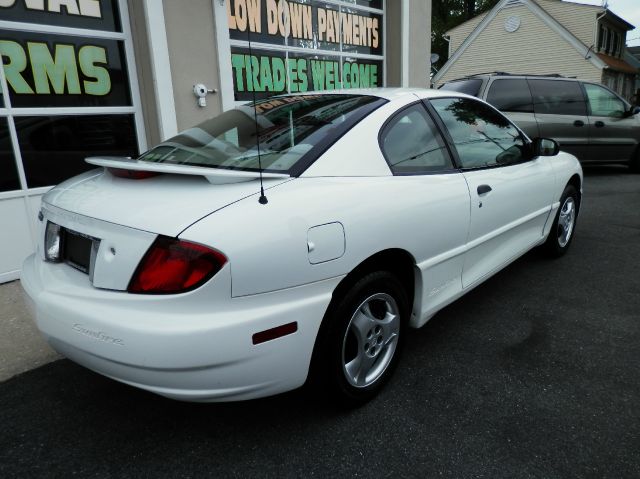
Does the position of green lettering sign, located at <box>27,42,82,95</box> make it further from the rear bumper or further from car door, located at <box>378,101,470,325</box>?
car door, located at <box>378,101,470,325</box>

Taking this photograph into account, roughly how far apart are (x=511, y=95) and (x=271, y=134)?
7668mm

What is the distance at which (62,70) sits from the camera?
14.7 feet

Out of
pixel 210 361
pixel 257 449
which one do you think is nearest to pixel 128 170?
pixel 210 361

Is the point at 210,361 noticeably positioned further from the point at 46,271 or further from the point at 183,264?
the point at 46,271

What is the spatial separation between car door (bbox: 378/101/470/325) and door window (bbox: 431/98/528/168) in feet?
0.71

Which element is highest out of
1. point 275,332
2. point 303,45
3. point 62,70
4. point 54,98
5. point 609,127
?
point 303,45

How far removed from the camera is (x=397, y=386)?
2.51 metres

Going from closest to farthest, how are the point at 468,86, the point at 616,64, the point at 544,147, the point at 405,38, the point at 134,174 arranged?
the point at 134,174 → the point at 544,147 → the point at 405,38 → the point at 468,86 → the point at 616,64

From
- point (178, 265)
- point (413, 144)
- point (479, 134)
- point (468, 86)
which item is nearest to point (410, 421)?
point (178, 265)

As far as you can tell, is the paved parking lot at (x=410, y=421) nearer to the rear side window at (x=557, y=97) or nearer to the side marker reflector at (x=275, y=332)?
the side marker reflector at (x=275, y=332)

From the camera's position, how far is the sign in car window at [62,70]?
4.21m

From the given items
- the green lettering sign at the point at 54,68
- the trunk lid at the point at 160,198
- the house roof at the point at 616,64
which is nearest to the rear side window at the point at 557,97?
the green lettering sign at the point at 54,68

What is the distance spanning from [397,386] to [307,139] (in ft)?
4.47

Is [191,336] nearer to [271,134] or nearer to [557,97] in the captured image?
[271,134]
